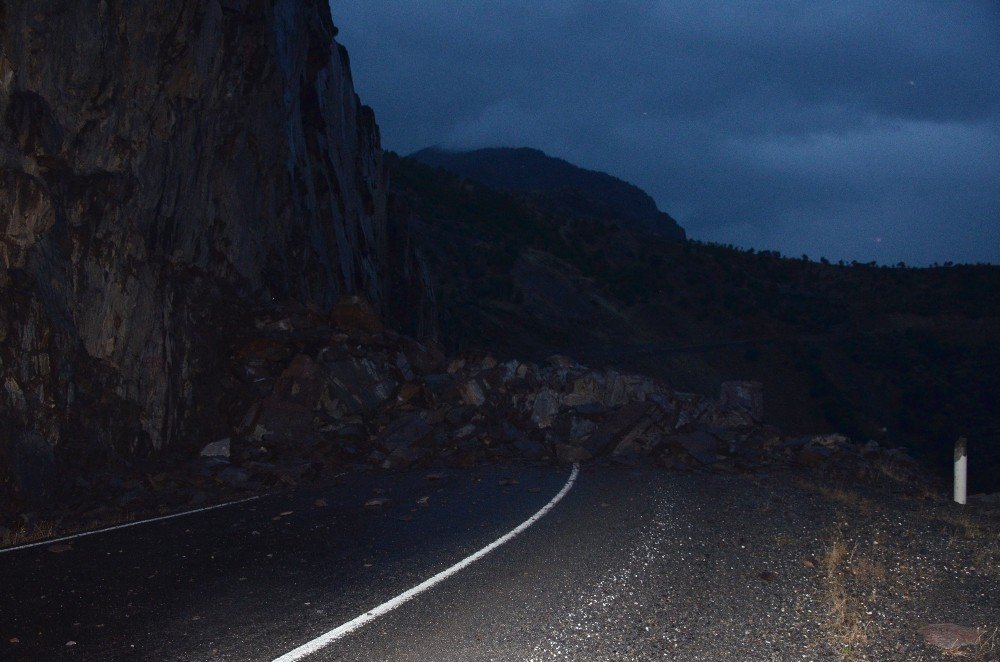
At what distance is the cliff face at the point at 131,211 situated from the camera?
13.4m

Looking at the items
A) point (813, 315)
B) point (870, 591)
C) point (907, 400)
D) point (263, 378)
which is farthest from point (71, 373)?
point (813, 315)

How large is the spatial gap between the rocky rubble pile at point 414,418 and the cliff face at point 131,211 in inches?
52.4

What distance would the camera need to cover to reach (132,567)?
8.59 meters

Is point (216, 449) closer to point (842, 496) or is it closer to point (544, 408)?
point (544, 408)

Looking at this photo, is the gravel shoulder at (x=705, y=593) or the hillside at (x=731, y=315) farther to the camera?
the hillside at (x=731, y=315)

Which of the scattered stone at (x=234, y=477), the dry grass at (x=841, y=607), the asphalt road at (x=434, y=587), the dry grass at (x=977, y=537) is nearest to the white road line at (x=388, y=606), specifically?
the asphalt road at (x=434, y=587)

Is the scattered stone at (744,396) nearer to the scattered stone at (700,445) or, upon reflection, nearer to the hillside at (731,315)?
the scattered stone at (700,445)

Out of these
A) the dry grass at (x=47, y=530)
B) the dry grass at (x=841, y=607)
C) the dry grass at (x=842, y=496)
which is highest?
the dry grass at (x=841, y=607)

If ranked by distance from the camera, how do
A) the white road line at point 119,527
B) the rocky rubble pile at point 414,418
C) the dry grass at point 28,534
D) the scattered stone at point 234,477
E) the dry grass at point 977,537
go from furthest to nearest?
the rocky rubble pile at point 414,418, the scattered stone at point 234,477, the dry grass at point 28,534, the white road line at point 119,527, the dry grass at point 977,537

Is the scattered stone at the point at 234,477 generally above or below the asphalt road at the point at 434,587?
below

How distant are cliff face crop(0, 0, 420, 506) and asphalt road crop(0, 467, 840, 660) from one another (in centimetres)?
430

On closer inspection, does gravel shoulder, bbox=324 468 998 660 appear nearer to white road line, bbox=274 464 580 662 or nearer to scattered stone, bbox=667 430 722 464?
white road line, bbox=274 464 580 662

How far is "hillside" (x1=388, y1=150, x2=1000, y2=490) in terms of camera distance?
6062cm

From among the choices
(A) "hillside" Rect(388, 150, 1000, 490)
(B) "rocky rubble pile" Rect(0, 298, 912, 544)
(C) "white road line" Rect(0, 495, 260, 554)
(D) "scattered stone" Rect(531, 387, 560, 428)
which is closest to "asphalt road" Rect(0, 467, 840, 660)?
(C) "white road line" Rect(0, 495, 260, 554)
